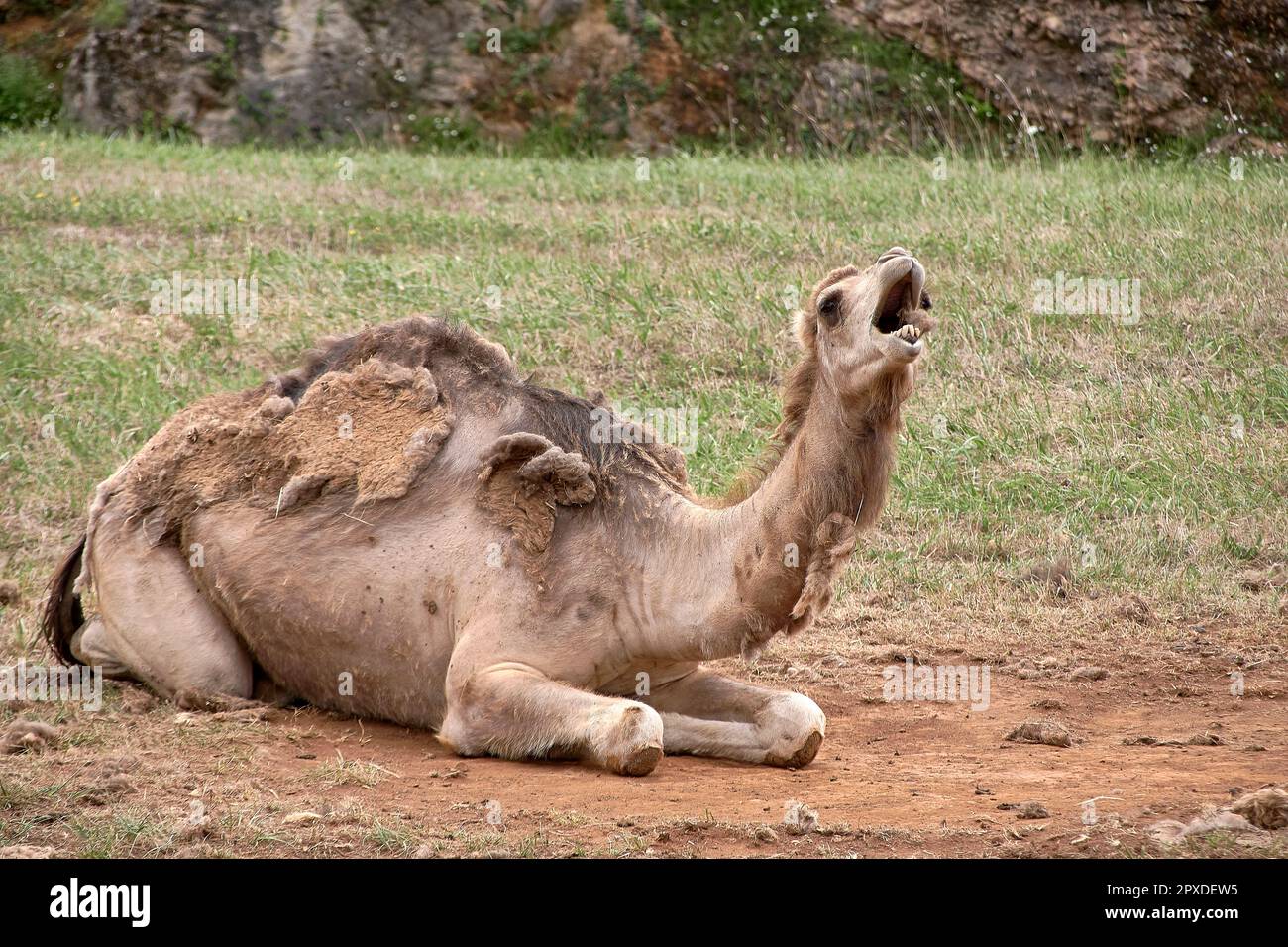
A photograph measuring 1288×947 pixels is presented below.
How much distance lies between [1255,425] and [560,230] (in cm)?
597

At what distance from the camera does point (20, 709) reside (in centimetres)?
621

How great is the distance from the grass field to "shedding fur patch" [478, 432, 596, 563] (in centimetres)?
173

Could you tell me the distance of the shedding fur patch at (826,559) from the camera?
16.9 feet

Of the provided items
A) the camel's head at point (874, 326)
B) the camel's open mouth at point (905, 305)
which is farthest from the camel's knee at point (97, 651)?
the camel's open mouth at point (905, 305)

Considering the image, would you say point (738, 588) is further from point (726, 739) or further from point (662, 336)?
point (662, 336)

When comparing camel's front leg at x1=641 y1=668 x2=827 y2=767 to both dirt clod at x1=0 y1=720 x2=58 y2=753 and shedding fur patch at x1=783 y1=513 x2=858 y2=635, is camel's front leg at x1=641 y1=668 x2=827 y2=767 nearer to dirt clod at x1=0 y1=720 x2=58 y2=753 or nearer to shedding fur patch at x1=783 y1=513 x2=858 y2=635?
shedding fur patch at x1=783 y1=513 x2=858 y2=635

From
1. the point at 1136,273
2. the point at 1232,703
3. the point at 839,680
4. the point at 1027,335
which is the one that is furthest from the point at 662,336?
the point at 1232,703

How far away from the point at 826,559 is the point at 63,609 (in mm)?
3517

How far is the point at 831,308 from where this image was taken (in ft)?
17.1

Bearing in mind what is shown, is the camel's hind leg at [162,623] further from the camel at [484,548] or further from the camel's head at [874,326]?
the camel's head at [874,326]

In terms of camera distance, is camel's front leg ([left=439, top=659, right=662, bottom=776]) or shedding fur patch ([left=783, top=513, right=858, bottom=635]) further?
camel's front leg ([left=439, top=659, right=662, bottom=776])

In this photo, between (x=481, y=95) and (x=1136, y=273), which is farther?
(x=481, y=95)

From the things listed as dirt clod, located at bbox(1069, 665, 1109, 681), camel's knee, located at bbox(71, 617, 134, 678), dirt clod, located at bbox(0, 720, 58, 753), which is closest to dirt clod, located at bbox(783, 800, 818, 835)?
dirt clod, located at bbox(1069, 665, 1109, 681)

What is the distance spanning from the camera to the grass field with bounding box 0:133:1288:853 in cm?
862
